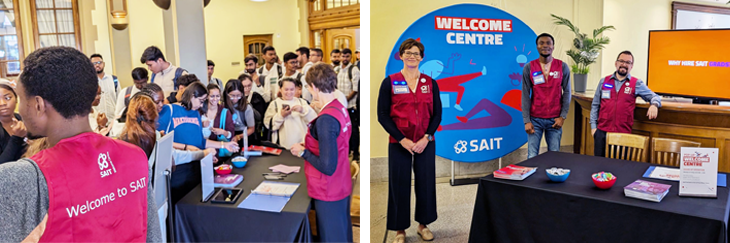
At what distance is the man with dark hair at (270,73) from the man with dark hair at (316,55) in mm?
118

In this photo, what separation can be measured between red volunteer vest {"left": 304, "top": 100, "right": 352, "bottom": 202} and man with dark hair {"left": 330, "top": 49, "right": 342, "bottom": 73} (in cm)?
12


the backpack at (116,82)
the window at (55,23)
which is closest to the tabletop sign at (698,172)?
the backpack at (116,82)

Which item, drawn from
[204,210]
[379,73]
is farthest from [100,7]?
[379,73]

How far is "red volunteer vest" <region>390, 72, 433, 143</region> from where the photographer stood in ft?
9.75

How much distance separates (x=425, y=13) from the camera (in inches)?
160

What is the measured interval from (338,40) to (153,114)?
67 centimetres

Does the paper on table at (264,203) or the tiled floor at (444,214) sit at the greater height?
the paper on table at (264,203)

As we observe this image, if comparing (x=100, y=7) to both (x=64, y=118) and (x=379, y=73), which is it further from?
(x=379, y=73)

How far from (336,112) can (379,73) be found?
96.7 inches

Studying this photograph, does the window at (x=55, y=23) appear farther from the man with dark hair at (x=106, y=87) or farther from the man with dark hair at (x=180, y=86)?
the man with dark hair at (x=180, y=86)

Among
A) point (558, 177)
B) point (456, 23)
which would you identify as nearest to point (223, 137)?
point (558, 177)

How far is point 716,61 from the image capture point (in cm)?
393

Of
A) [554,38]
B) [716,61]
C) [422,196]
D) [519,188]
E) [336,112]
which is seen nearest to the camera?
[336,112]

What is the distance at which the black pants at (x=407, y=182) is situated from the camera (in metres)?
3.06
